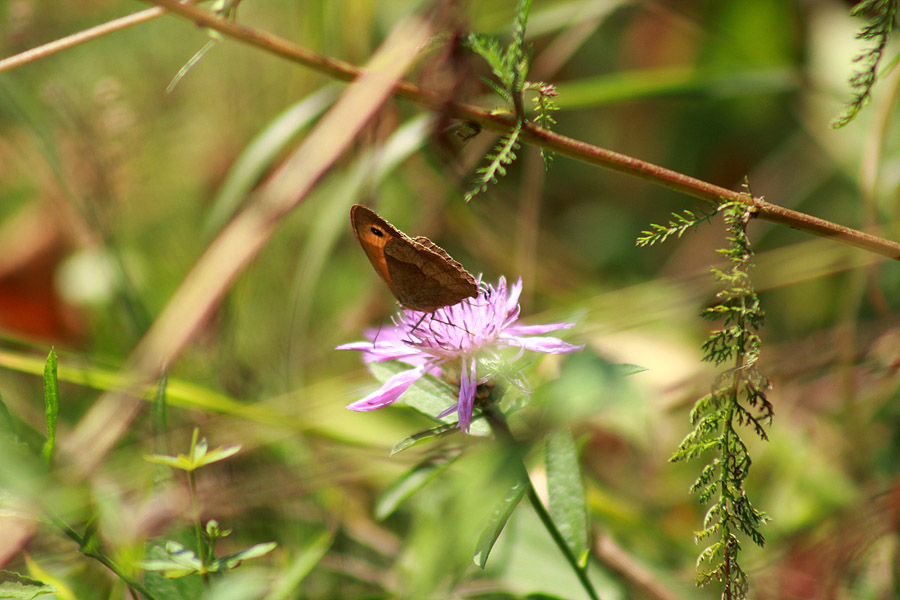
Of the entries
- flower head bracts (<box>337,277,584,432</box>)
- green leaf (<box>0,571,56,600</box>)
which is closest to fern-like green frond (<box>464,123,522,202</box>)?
flower head bracts (<box>337,277,584,432</box>)

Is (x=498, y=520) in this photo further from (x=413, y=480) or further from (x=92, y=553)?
(x=92, y=553)

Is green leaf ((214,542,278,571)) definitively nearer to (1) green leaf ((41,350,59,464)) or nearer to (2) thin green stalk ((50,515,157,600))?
(2) thin green stalk ((50,515,157,600))

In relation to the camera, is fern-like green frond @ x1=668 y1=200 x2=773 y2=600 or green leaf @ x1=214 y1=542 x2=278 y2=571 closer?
fern-like green frond @ x1=668 y1=200 x2=773 y2=600

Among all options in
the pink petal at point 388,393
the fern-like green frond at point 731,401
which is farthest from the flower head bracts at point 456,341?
the fern-like green frond at point 731,401

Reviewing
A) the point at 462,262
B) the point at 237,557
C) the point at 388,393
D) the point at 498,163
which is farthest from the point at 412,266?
the point at 462,262

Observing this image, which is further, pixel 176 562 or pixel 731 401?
pixel 176 562

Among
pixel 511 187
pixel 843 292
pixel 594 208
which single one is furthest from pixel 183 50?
pixel 843 292
